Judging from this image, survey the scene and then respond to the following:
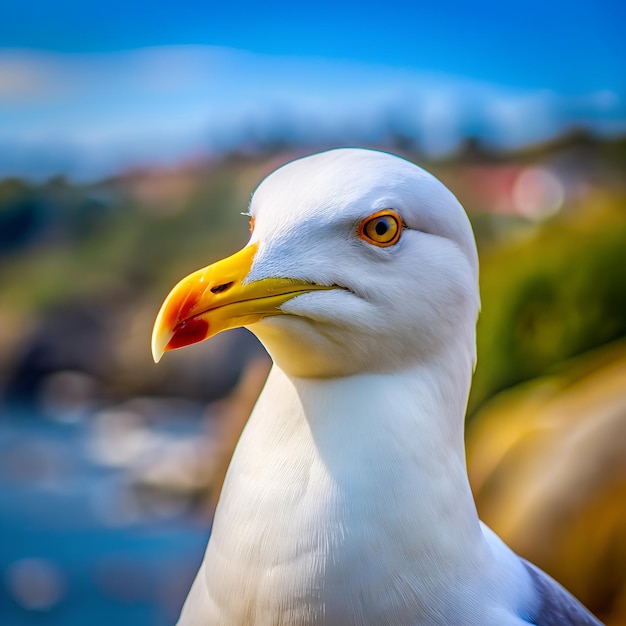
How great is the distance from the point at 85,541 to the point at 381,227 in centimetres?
316

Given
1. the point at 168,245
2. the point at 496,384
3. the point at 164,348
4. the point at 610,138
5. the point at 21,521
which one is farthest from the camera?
the point at 168,245

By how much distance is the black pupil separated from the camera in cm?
88

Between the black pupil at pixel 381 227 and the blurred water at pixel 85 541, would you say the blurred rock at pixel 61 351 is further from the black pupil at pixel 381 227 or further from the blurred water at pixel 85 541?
the black pupil at pixel 381 227

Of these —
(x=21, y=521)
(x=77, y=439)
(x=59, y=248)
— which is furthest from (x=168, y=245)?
(x=21, y=521)

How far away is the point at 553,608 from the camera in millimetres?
1090

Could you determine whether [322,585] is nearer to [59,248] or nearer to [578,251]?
[578,251]

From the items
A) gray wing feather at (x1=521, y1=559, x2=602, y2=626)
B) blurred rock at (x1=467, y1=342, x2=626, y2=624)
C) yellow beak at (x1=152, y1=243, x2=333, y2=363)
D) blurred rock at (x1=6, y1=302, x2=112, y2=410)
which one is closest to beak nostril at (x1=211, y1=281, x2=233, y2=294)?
yellow beak at (x1=152, y1=243, x2=333, y2=363)

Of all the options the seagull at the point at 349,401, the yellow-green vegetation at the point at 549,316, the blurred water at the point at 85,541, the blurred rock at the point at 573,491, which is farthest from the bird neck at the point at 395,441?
the blurred water at the point at 85,541

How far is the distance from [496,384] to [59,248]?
267 centimetres

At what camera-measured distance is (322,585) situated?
86cm

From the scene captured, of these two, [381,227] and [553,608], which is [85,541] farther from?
[381,227]

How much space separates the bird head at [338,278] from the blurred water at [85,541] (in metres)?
2.78

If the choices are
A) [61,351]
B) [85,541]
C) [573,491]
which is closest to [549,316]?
Answer: [573,491]

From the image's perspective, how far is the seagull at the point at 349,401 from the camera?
33.9 inches
